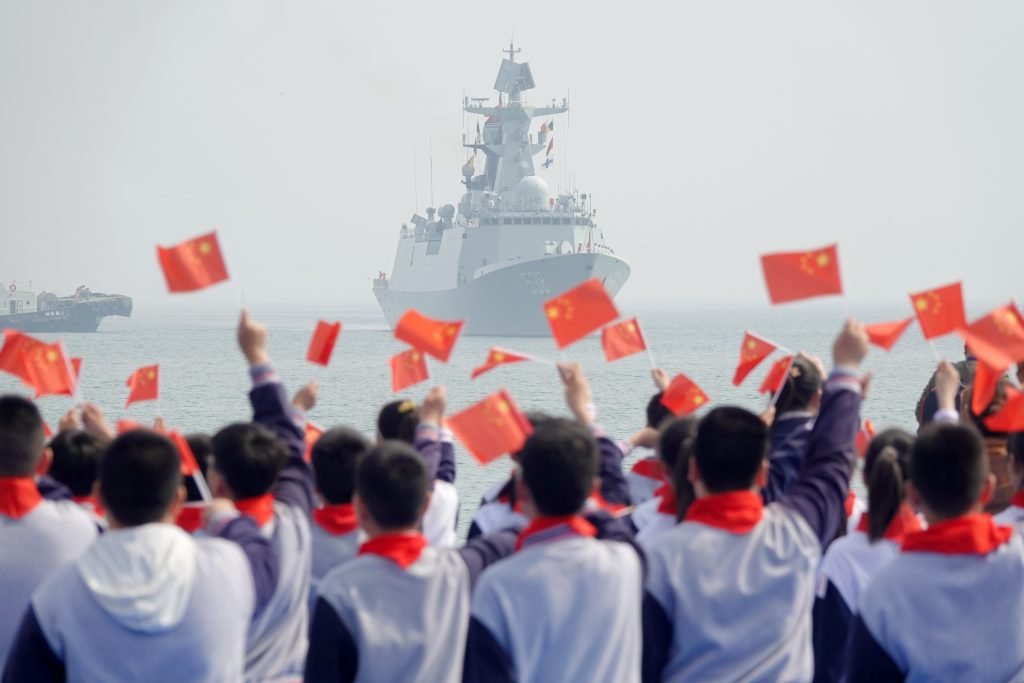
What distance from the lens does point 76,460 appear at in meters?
5.03

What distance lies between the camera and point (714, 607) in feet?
13.1

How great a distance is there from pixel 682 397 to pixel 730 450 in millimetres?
2047

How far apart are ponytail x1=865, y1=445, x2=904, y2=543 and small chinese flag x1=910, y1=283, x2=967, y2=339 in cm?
108

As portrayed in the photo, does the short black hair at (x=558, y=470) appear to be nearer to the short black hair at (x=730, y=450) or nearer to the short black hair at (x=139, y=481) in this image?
the short black hair at (x=730, y=450)

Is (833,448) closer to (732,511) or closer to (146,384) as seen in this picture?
(732,511)

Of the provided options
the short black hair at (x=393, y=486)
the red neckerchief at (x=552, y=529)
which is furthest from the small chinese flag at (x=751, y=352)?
the short black hair at (x=393, y=486)

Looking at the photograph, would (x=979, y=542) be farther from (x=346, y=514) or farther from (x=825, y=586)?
(x=346, y=514)

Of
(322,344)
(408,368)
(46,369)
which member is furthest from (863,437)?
(46,369)

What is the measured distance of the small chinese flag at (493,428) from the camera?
4520mm

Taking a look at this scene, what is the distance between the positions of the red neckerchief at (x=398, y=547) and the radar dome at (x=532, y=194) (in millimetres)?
71985

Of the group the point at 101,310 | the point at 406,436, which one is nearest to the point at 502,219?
the point at 101,310

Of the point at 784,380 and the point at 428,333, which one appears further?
the point at 428,333

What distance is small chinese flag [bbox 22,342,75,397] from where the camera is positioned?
18.5 feet

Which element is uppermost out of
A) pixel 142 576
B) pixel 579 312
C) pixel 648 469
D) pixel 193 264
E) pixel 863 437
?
pixel 193 264
